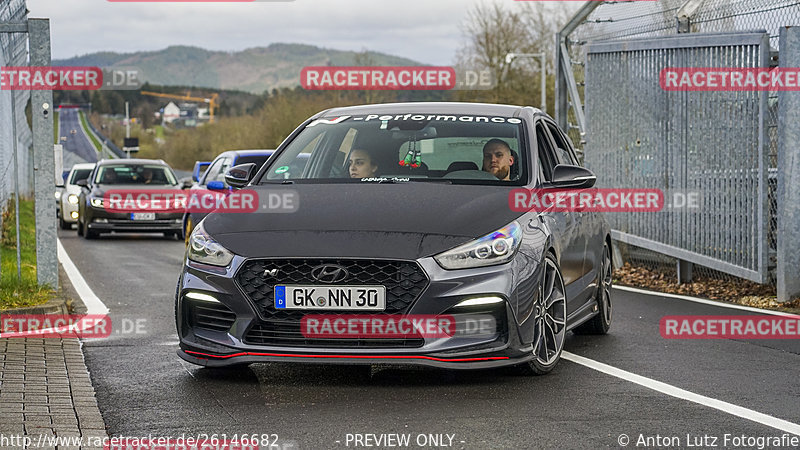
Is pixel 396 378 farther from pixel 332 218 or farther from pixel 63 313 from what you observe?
pixel 63 313

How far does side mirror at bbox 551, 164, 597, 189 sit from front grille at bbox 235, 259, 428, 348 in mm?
1656

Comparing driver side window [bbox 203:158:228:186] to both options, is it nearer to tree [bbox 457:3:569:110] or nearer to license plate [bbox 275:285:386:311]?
license plate [bbox 275:285:386:311]

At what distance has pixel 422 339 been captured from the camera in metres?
6.55

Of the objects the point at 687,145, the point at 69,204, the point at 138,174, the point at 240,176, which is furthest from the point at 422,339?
the point at 69,204

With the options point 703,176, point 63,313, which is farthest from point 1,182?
point 703,176

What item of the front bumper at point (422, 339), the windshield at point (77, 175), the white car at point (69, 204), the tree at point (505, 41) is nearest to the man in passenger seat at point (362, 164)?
the front bumper at point (422, 339)

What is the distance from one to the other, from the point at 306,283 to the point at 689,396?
6.73 feet

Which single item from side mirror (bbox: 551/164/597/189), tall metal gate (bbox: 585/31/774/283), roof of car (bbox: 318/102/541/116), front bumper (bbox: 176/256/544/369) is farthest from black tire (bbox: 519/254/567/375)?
tall metal gate (bbox: 585/31/774/283)

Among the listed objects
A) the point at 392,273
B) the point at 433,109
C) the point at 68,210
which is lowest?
the point at 68,210

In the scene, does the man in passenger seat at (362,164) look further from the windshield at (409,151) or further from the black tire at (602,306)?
the black tire at (602,306)

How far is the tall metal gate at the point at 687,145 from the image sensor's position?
38.7ft

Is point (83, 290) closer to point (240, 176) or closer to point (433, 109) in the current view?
point (240, 176)

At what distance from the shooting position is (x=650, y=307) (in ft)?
36.9

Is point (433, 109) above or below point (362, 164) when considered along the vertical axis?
above
